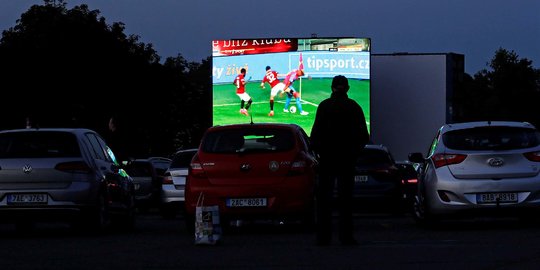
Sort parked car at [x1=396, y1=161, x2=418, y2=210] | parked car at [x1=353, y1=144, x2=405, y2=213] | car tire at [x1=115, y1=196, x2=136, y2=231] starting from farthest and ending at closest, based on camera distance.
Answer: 1. parked car at [x1=396, y1=161, x2=418, y2=210]
2. parked car at [x1=353, y1=144, x2=405, y2=213]
3. car tire at [x1=115, y1=196, x2=136, y2=231]

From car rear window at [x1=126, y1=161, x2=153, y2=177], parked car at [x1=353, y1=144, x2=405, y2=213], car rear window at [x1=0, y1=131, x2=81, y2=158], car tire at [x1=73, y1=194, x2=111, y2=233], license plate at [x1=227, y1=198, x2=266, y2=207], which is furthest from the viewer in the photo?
car rear window at [x1=126, y1=161, x2=153, y2=177]

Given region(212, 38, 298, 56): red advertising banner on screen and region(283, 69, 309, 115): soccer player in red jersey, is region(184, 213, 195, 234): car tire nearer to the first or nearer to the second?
region(283, 69, 309, 115): soccer player in red jersey

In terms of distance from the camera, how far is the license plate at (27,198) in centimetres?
1906

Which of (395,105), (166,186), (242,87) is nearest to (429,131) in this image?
(395,105)

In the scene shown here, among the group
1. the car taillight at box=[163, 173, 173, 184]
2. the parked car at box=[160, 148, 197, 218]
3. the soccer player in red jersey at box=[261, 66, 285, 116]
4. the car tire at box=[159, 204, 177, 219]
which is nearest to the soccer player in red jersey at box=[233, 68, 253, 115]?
the soccer player in red jersey at box=[261, 66, 285, 116]

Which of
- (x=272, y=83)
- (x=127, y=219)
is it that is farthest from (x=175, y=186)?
(x=272, y=83)

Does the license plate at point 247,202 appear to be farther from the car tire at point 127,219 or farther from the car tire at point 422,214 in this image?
the car tire at point 127,219

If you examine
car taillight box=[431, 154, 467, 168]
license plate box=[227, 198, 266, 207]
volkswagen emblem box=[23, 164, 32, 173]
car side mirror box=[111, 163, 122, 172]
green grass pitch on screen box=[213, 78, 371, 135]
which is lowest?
license plate box=[227, 198, 266, 207]

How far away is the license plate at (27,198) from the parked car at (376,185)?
34.9 feet

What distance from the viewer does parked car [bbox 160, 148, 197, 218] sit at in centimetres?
2773

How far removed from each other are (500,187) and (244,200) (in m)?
3.31

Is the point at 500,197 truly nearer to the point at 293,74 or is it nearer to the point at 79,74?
the point at 293,74

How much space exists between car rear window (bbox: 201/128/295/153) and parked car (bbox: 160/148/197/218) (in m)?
7.74

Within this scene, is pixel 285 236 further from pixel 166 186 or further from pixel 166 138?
pixel 166 138
